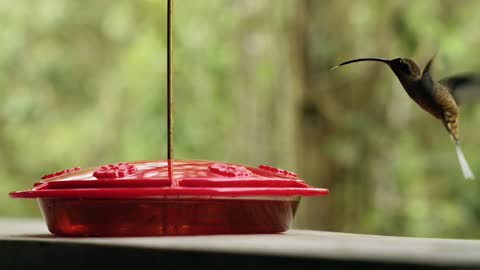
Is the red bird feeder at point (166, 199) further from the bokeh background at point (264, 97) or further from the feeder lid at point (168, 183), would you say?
the bokeh background at point (264, 97)

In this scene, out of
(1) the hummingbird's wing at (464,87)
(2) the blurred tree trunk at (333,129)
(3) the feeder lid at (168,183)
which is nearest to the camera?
(3) the feeder lid at (168,183)

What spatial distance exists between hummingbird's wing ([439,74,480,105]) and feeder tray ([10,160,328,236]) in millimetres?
328

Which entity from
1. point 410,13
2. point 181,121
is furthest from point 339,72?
point 181,121

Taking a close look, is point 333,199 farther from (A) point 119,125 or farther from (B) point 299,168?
(A) point 119,125

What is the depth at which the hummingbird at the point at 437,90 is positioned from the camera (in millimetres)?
1479

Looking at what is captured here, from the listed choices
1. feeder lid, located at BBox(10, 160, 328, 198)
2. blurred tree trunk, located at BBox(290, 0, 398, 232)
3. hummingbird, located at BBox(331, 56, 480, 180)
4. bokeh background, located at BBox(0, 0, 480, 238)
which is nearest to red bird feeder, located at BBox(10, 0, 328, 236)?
feeder lid, located at BBox(10, 160, 328, 198)

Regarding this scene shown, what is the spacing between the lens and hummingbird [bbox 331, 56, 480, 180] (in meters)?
1.48

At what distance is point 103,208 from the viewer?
146 centimetres

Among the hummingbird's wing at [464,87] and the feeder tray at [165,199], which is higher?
the hummingbird's wing at [464,87]

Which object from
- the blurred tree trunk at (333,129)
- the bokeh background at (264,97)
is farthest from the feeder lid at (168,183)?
the blurred tree trunk at (333,129)

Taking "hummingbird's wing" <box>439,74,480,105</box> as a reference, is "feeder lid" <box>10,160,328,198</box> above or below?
below

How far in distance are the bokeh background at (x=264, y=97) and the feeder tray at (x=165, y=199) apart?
2.78m

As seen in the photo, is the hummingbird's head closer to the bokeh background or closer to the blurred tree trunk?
the bokeh background

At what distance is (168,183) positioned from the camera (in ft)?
4.63
